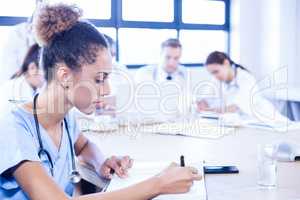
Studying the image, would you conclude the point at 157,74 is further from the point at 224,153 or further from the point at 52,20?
the point at 52,20

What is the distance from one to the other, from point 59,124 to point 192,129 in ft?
3.25

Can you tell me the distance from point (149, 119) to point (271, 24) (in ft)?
9.06

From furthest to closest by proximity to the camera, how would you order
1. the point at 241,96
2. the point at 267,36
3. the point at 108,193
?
the point at 267,36
the point at 241,96
the point at 108,193

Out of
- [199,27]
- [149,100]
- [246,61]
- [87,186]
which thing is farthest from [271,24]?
[87,186]

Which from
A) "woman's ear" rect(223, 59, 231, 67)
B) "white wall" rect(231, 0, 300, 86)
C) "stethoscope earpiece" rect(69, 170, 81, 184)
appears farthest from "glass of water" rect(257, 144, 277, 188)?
"white wall" rect(231, 0, 300, 86)

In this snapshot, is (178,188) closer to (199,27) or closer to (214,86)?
(214,86)

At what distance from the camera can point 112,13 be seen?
431 cm

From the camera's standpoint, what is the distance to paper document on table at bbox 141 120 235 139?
6.81 ft

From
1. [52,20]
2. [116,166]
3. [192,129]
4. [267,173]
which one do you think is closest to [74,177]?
[116,166]

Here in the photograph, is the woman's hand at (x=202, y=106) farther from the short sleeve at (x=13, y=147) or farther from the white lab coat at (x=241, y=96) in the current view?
the short sleeve at (x=13, y=147)

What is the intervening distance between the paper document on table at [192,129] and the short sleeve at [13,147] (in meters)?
1.07

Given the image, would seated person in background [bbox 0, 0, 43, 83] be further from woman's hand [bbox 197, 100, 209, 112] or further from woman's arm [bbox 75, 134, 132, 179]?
woman's arm [bbox 75, 134, 132, 179]

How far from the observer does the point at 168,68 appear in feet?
12.6

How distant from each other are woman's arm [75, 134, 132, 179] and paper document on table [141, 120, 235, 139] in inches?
24.3
